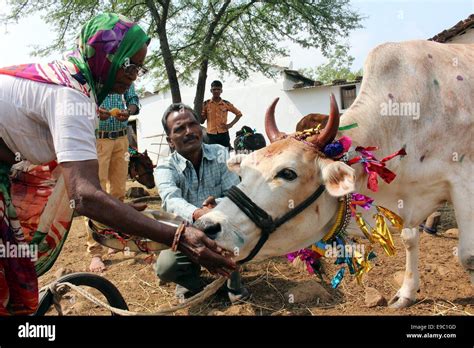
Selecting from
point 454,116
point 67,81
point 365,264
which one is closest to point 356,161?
point 365,264

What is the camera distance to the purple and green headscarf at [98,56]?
6.46 ft

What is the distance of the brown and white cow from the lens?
2467 millimetres

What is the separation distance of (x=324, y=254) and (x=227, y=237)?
2.97ft

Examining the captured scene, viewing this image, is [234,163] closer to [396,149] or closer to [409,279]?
[396,149]

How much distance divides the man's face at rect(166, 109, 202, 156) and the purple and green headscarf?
144cm

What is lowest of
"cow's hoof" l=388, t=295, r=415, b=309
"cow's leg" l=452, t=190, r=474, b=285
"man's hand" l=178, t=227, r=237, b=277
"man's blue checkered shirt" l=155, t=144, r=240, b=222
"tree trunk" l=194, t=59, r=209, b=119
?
"cow's hoof" l=388, t=295, r=415, b=309

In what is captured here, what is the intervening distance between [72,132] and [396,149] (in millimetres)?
2168

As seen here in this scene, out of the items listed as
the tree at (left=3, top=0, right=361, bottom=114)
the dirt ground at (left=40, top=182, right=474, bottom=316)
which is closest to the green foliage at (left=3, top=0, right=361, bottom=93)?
the tree at (left=3, top=0, right=361, bottom=114)

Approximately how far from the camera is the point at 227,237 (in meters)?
2.25

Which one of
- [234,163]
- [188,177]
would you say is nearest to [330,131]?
[234,163]

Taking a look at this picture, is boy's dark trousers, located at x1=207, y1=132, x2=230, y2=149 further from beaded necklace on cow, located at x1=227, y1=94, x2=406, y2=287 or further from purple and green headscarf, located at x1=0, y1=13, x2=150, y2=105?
purple and green headscarf, located at x1=0, y1=13, x2=150, y2=105

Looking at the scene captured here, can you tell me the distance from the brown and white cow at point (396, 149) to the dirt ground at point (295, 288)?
90cm

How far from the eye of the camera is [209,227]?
2189 mm
